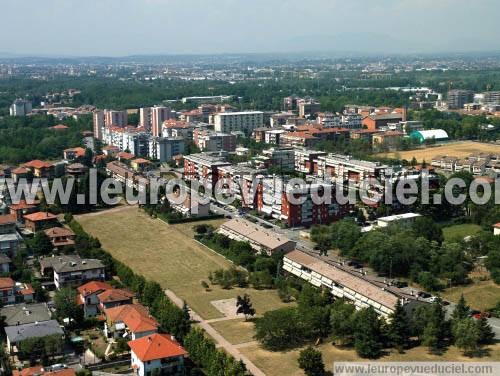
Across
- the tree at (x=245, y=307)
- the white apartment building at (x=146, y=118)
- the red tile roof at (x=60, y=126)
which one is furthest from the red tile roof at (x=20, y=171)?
the tree at (x=245, y=307)

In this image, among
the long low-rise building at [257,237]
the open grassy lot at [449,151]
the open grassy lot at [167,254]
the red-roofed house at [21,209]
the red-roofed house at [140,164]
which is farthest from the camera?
the open grassy lot at [449,151]

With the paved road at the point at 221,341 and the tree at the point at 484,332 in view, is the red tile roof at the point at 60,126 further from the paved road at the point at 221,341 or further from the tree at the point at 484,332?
the tree at the point at 484,332

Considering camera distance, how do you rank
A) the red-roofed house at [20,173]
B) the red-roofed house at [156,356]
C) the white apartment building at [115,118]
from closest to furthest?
the red-roofed house at [156,356] < the red-roofed house at [20,173] < the white apartment building at [115,118]

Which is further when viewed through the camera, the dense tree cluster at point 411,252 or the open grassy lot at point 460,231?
the open grassy lot at point 460,231

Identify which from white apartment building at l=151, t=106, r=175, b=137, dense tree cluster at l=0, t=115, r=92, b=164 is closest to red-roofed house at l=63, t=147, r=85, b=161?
dense tree cluster at l=0, t=115, r=92, b=164

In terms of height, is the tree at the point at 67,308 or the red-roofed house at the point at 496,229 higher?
the red-roofed house at the point at 496,229
